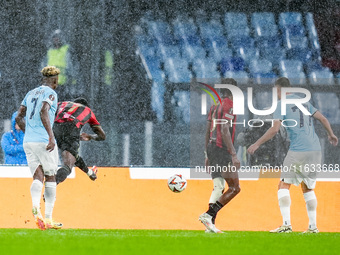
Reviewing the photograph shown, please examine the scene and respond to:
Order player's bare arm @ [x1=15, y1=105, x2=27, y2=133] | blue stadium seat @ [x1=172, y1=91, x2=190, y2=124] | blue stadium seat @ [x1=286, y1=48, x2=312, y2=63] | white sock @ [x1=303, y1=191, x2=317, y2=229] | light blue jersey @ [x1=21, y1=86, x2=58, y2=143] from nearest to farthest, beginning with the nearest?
light blue jersey @ [x1=21, y1=86, x2=58, y2=143] < player's bare arm @ [x1=15, y1=105, x2=27, y2=133] < white sock @ [x1=303, y1=191, x2=317, y2=229] < blue stadium seat @ [x1=172, y1=91, x2=190, y2=124] < blue stadium seat @ [x1=286, y1=48, x2=312, y2=63]

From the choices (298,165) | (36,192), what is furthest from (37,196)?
(298,165)

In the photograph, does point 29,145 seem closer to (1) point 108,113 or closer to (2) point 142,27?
(1) point 108,113

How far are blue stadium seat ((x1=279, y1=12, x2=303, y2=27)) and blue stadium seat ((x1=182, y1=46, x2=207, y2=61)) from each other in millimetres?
1469

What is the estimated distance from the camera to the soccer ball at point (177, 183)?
271 inches

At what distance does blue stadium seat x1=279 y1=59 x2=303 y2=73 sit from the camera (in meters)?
11.9

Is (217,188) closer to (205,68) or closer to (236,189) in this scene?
(236,189)

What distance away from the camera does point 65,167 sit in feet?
21.9

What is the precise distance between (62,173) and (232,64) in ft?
19.3

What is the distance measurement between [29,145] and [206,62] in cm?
646

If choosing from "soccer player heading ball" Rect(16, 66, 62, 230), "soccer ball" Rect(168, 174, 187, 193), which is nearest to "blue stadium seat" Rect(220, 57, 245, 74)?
"soccer ball" Rect(168, 174, 187, 193)

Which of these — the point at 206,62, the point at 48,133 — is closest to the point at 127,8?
the point at 206,62

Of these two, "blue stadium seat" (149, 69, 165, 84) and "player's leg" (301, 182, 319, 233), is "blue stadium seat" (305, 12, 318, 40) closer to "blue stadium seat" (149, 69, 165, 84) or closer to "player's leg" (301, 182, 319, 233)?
"blue stadium seat" (149, 69, 165, 84)

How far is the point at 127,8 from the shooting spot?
478 inches

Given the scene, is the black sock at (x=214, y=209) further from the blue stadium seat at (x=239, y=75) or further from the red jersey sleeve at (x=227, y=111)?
the blue stadium seat at (x=239, y=75)
